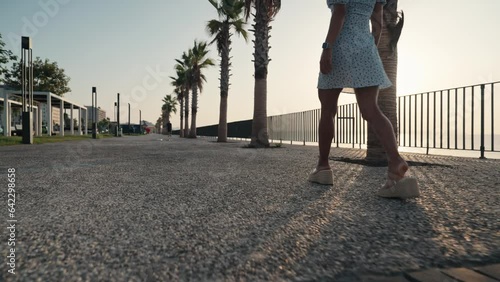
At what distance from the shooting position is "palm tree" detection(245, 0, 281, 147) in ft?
37.6

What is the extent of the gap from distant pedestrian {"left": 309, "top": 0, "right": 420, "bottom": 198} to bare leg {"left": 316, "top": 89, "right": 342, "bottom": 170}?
18mm

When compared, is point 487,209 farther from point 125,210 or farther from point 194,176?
point 194,176

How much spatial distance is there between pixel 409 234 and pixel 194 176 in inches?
107

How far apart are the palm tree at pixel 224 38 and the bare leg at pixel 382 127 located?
15320 millimetres

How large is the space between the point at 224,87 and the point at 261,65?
706 cm

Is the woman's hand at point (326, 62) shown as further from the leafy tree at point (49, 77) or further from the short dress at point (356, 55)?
the leafy tree at point (49, 77)

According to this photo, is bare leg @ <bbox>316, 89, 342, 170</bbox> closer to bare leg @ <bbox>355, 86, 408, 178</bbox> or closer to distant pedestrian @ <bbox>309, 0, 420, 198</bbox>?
distant pedestrian @ <bbox>309, 0, 420, 198</bbox>

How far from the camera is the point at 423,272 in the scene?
1211 millimetres

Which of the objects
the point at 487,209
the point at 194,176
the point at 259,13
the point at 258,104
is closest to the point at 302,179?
the point at 194,176

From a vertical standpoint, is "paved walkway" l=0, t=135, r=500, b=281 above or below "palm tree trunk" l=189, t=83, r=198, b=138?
below

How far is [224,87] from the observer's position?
18281mm

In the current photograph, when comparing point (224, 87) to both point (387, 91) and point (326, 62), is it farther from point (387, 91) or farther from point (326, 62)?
point (326, 62)

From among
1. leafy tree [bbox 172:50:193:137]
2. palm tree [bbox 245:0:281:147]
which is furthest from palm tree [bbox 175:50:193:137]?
palm tree [bbox 245:0:281:147]

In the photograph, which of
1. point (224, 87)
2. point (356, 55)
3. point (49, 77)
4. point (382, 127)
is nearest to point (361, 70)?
point (356, 55)
